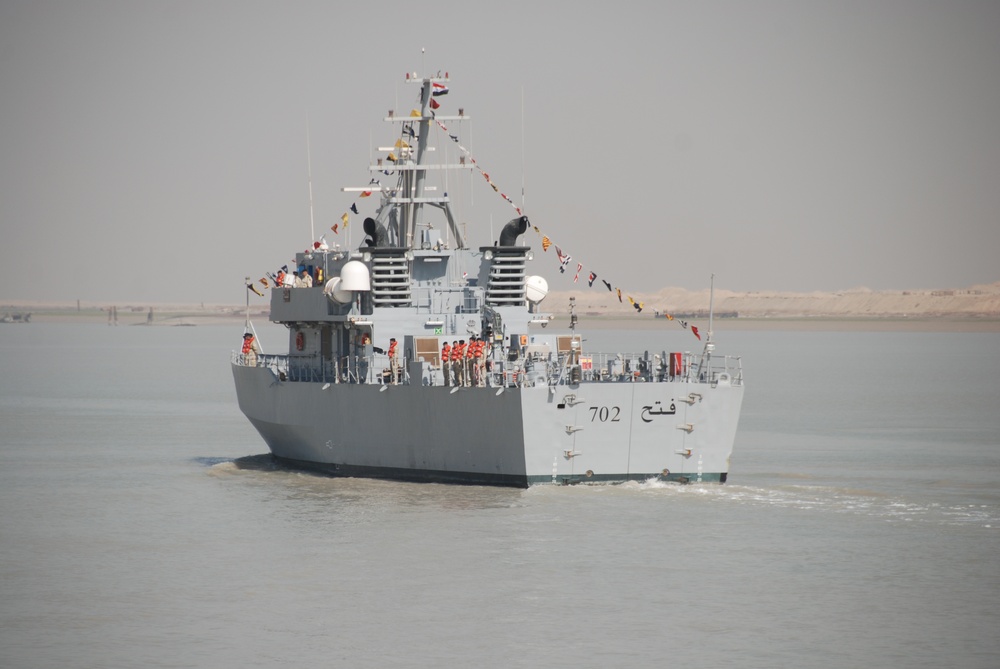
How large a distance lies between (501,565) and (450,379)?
8.64 metres

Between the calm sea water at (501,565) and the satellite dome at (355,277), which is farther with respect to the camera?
the satellite dome at (355,277)

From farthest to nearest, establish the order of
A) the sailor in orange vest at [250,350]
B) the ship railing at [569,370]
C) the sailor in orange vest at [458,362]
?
the sailor in orange vest at [250,350], the sailor in orange vest at [458,362], the ship railing at [569,370]

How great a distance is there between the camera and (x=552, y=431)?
34.4 m

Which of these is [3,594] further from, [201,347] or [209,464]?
[201,347]

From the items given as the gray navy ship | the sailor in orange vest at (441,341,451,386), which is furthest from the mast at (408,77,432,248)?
the sailor in orange vest at (441,341,451,386)

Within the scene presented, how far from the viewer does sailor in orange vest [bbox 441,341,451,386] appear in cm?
3628

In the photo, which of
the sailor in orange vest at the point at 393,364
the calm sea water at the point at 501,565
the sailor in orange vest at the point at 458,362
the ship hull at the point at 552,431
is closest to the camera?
the calm sea water at the point at 501,565

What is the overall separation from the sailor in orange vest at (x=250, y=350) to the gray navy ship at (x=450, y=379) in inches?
7.9

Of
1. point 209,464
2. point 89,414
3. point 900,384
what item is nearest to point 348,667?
point 209,464

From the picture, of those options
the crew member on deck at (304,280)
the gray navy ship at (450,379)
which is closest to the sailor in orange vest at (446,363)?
the gray navy ship at (450,379)

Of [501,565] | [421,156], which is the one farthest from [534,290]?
[501,565]

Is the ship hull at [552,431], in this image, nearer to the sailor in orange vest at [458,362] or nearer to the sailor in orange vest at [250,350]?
the sailor in orange vest at [458,362]

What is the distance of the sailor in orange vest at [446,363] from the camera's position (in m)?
36.3

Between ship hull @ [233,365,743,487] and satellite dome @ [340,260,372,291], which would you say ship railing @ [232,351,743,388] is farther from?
satellite dome @ [340,260,372,291]
